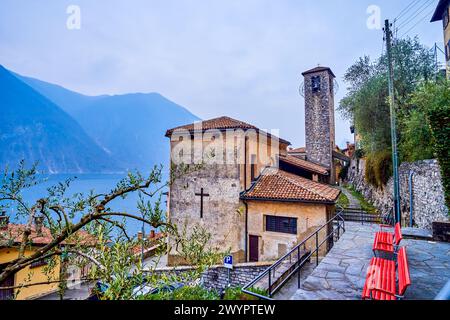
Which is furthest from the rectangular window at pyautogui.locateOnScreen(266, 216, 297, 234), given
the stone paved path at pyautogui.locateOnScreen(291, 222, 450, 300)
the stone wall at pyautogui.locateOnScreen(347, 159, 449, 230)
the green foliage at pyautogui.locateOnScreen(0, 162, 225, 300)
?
the green foliage at pyautogui.locateOnScreen(0, 162, 225, 300)

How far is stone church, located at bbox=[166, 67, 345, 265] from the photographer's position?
10852 mm

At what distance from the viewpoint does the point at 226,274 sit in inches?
436

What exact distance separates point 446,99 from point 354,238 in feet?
20.6


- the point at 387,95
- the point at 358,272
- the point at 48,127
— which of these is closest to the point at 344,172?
the point at 387,95

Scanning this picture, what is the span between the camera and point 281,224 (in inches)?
444

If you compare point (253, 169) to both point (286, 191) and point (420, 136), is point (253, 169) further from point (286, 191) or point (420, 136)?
point (420, 136)

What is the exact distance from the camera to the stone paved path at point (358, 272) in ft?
12.3

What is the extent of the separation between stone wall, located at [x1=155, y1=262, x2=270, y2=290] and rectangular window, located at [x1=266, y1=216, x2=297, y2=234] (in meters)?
1.89

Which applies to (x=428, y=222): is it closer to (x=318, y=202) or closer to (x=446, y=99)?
(x=318, y=202)

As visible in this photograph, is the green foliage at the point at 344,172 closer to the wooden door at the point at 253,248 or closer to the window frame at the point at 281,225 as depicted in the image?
the window frame at the point at 281,225

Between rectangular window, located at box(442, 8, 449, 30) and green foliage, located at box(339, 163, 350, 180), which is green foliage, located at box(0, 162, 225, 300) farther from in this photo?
green foliage, located at box(339, 163, 350, 180)

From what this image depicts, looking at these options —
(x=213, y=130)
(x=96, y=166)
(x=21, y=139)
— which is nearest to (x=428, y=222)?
(x=213, y=130)

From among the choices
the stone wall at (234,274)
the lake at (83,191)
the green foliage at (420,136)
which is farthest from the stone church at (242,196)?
the green foliage at (420,136)

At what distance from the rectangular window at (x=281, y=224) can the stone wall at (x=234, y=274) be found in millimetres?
1888
